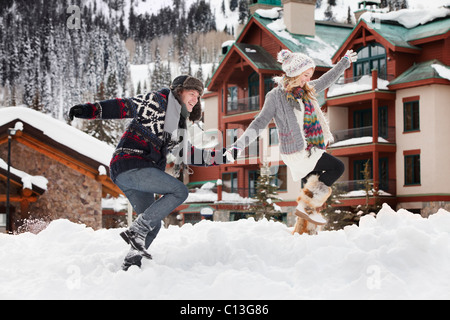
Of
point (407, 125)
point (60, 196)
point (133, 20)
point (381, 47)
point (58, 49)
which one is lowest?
point (60, 196)

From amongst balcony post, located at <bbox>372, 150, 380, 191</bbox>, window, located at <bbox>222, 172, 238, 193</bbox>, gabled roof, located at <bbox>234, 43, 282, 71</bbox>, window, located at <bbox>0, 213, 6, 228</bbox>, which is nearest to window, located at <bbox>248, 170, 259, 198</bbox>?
window, located at <bbox>222, 172, 238, 193</bbox>

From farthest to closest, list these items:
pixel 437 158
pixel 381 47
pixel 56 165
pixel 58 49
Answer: pixel 58 49 < pixel 381 47 < pixel 437 158 < pixel 56 165

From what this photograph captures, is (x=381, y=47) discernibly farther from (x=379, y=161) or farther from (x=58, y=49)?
(x=58, y=49)

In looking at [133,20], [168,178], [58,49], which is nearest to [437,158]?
[168,178]

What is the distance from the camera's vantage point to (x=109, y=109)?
20.0 ft

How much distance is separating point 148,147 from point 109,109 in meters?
0.48

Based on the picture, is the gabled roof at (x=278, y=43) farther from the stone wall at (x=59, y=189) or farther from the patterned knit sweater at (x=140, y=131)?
the patterned knit sweater at (x=140, y=131)

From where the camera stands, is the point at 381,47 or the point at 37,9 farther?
the point at 37,9

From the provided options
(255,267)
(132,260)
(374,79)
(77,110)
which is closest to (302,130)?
(255,267)

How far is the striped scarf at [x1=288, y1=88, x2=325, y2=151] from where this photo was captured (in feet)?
24.5

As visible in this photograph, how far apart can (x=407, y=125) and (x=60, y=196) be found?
1609 cm

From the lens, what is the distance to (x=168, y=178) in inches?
243

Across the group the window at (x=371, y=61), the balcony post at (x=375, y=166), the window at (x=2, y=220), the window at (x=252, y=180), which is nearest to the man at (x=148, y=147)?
the window at (x=2, y=220)

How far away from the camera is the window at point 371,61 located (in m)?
30.9
